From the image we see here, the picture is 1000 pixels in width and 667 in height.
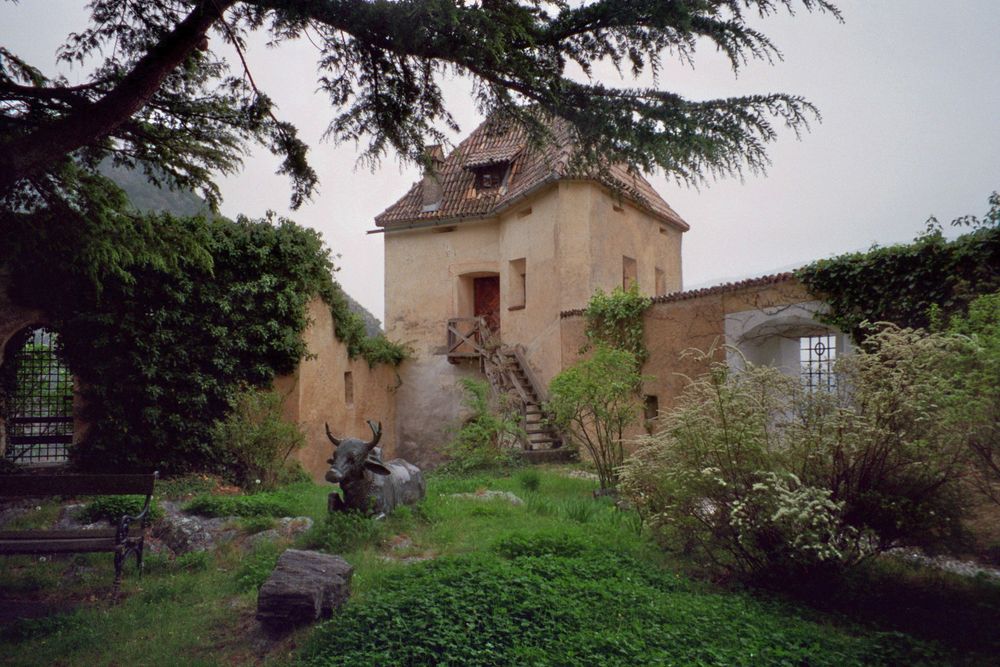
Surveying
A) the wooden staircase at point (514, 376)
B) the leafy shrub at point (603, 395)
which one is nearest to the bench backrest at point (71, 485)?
the leafy shrub at point (603, 395)

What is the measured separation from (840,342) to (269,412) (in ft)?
31.0

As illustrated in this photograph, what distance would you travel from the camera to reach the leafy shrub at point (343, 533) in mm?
6379

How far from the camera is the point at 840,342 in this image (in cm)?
958

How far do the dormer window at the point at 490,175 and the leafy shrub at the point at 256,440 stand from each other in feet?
34.8

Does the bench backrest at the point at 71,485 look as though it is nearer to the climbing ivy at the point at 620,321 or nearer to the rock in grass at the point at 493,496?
the rock in grass at the point at 493,496

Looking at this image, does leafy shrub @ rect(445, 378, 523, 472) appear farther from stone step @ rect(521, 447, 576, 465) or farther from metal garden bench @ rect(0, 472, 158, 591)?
metal garden bench @ rect(0, 472, 158, 591)

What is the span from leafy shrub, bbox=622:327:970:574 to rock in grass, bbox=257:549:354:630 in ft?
9.15

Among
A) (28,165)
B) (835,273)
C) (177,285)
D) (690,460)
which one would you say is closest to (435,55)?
(28,165)

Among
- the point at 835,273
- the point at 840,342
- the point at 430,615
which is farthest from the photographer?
the point at 840,342

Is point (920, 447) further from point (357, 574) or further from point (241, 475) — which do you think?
point (241, 475)

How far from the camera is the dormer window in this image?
1975 cm

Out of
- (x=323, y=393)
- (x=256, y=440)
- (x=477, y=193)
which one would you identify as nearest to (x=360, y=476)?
(x=256, y=440)

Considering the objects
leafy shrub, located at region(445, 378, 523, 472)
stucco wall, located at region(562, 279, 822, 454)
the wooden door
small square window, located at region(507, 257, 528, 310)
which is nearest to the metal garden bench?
leafy shrub, located at region(445, 378, 523, 472)

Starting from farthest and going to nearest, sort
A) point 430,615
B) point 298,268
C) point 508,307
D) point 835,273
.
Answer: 1. point 508,307
2. point 298,268
3. point 835,273
4. point 430,615
